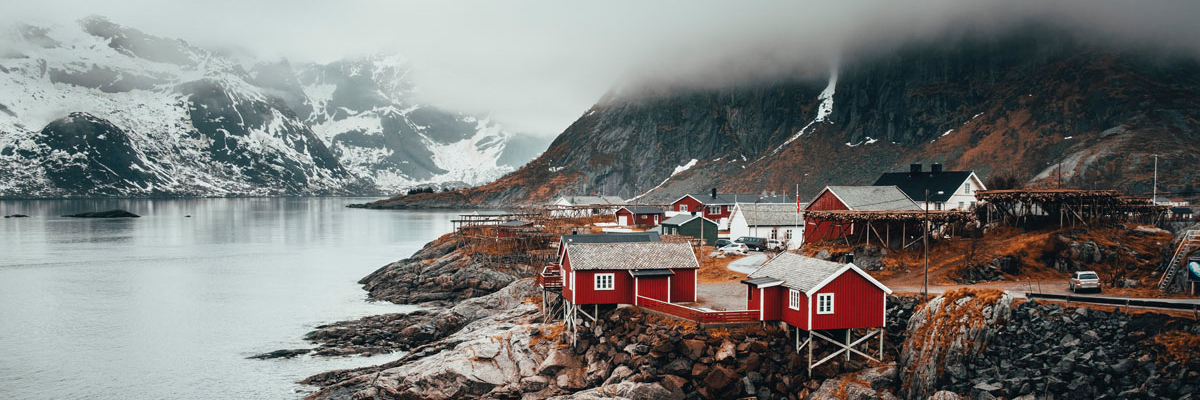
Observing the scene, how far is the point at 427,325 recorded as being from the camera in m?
53.3

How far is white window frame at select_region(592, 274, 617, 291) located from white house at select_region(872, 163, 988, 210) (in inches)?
1333

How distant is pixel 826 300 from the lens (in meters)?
30.5

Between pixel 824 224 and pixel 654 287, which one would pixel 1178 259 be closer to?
pixel 654 287

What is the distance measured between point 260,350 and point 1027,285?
151ft

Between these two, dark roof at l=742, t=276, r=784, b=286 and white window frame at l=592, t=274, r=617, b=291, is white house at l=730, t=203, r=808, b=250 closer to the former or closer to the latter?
white window frame at l=592, t=274, r=617, b=291

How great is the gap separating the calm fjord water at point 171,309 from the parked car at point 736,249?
2734 centimetres

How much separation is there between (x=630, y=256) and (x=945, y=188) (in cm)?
3856

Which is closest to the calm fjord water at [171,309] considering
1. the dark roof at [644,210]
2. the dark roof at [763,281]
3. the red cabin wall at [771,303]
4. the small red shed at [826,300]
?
the dark roof at [763,281]

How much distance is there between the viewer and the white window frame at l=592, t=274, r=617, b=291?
3672 centimetres

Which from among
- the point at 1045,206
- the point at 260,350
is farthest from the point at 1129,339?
the point at 260,350

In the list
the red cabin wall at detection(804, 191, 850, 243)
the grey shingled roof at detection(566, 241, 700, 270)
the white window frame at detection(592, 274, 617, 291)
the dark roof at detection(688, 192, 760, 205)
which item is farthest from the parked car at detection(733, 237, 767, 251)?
the dark roof at detection(688, 192, 760, 205)

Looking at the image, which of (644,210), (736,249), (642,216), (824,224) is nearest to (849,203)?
(824,224)

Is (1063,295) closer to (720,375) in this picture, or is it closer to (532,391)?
(720,375)

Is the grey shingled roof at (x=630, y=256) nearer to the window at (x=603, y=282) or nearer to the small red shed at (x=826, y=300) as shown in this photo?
the window at (x=603, y=282)
